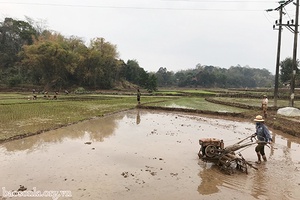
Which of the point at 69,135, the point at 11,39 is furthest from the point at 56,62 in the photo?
the point at 69,135

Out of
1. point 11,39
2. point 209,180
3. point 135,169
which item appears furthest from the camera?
point 11,39

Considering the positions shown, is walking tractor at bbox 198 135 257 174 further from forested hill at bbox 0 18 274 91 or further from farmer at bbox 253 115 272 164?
forested hill at bbox 0 18 274 91

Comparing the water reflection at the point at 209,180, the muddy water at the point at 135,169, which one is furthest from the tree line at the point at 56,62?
the water reflection at the point at 209,180

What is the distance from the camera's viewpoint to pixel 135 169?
8188 millimetres

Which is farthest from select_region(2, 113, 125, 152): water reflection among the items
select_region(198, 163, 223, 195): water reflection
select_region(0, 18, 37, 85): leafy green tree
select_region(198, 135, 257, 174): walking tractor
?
select_region(0, 18, 37, 85): leafy green tree

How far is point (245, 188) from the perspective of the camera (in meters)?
6.89

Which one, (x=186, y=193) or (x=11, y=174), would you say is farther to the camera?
(x=11, y=174)

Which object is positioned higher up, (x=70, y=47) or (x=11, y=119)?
(x=70, y=47)

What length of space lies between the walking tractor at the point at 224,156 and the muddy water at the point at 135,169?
28 centimetres

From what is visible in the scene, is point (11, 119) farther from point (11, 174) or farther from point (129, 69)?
point (129, 69)

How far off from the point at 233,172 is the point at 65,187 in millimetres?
4983

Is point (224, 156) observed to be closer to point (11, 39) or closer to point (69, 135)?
point (69, 135)

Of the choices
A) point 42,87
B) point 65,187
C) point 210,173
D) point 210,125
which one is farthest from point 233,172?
point 42,87

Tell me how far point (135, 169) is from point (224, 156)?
117 inches
